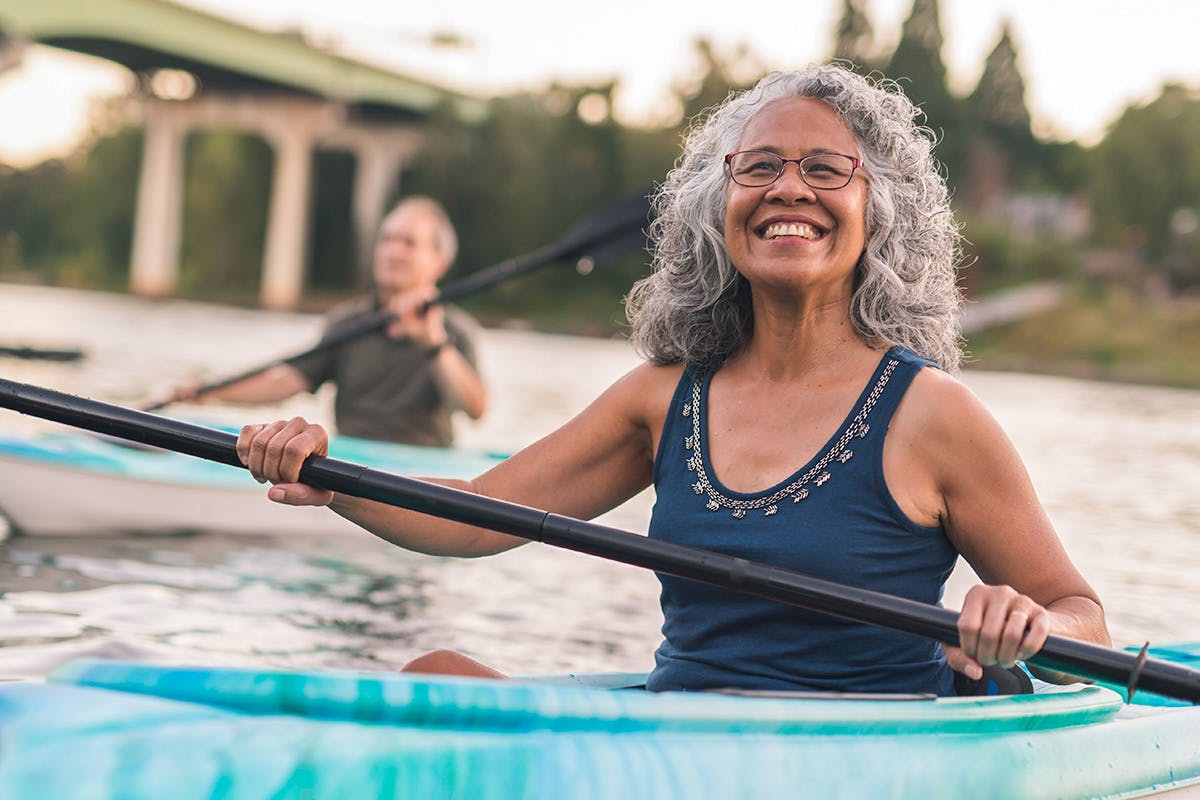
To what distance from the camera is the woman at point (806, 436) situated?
7.20 ft

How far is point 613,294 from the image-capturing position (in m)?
40.9

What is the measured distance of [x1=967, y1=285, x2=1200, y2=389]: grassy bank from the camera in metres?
30.4

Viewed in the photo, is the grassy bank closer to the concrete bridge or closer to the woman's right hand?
the concrete bridge

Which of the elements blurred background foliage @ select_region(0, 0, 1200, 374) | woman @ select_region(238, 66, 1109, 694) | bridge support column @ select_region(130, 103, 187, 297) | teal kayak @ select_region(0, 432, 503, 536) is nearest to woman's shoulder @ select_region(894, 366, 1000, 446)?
woman @ select_region(238, 66, 1109, 694)

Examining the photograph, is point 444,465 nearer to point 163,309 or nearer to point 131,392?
point 131,392

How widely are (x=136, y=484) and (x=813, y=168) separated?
446 centimetres

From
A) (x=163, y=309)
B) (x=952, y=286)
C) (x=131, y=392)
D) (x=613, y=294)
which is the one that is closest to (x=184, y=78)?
(x=163, y=309)

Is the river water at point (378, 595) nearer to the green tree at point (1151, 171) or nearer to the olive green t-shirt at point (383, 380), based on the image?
the olive green t-shirt at point (383, 380)

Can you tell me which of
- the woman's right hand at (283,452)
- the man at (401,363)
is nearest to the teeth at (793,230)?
the woman's right hand at (283,452)

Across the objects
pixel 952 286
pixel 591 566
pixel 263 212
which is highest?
pixel 263 212

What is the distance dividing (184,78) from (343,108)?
4.62 m

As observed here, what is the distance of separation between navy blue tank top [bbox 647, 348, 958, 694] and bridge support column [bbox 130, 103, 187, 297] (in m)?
42.4

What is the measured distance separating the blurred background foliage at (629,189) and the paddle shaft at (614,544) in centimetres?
2713

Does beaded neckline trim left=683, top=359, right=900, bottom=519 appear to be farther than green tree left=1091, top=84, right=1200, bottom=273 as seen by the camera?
No
